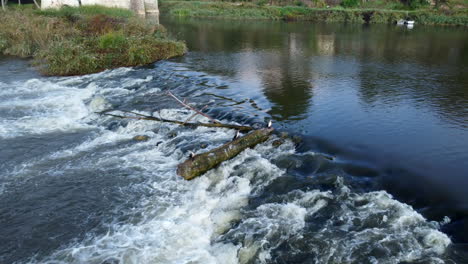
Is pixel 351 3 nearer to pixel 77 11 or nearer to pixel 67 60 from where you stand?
pixel 77 11

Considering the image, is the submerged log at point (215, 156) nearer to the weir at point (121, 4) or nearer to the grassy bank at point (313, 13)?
the weir at point (121, 4)

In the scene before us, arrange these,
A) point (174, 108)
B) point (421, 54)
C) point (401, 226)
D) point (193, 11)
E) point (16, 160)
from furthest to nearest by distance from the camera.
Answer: point (193, 11) < point (421, 54) < point (174, 108) < point (16, 160) < point (401, 226)

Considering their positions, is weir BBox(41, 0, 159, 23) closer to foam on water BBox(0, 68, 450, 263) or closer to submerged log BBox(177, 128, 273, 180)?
foam on water BBox(0, 68, 450, 263)

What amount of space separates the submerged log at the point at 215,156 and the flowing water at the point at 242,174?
0.75ft

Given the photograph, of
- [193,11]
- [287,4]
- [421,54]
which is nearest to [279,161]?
[421,54]

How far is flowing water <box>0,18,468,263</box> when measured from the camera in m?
7.90

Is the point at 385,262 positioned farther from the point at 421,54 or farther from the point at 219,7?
the point at 219,7

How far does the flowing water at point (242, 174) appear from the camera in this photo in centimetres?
790

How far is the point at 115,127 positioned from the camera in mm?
14938

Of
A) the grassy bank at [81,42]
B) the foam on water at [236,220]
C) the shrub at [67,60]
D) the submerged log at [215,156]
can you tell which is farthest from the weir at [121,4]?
the submerged log at [215,156]

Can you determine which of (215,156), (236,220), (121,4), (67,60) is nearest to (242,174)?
(215,156)

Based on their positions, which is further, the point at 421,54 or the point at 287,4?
the point at 287,4

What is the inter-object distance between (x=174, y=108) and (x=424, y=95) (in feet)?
40.5

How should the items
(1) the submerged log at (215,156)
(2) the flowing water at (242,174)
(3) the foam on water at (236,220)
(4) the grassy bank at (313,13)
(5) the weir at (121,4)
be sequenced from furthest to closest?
(4) the grassy bank at (313,13) → (5) the weir at (121,4) → (1) the submerged log at (215,156) → (2) the flowing water at (242,174) → (3) the foam on water at (236,220)
